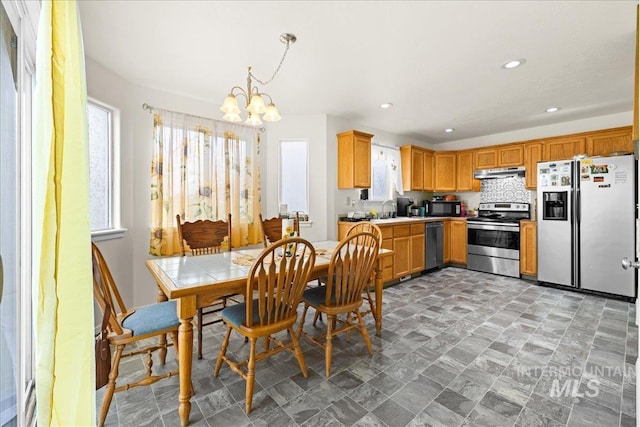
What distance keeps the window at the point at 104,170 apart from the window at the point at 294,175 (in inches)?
77.8

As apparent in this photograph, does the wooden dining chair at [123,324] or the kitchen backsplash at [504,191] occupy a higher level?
the kitchen backsplash at [504,191]

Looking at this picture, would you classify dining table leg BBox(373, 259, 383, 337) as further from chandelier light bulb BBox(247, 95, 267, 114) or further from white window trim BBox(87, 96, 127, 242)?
white window trim BBox(87, 96, 127, 242)

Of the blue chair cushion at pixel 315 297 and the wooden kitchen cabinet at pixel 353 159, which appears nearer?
the blue chair cushion at pixel 315 297

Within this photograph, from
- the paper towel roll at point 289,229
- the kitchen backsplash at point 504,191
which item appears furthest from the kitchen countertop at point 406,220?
the paper towel roll at point 289,229

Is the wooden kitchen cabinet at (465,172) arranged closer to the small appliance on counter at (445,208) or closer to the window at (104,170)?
the small appliance on counter at (445,208)

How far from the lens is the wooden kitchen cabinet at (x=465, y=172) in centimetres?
530

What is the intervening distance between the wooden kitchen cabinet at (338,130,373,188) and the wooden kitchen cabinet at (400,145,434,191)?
1219 mm

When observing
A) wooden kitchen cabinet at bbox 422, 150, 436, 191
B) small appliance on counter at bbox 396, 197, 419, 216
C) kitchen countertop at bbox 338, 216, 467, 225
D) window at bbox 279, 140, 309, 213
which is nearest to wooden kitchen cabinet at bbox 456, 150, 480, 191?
wooden kitchen cabinet at bbox 422, 150, 436, 191

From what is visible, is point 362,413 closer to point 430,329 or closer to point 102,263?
point 430,329

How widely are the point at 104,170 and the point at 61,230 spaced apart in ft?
8.07

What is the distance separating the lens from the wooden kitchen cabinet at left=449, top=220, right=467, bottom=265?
16.5ft

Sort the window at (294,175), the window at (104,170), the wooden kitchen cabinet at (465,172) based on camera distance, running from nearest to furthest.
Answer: the window at (104,170) → the window at (294,175) → the wooden kitchen cabinet at (465,172)

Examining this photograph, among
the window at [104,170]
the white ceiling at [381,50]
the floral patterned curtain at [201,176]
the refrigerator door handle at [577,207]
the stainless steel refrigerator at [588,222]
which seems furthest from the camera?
the refrigerator door handle at [577,207]

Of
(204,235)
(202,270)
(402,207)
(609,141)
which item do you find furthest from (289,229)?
(609,141)
